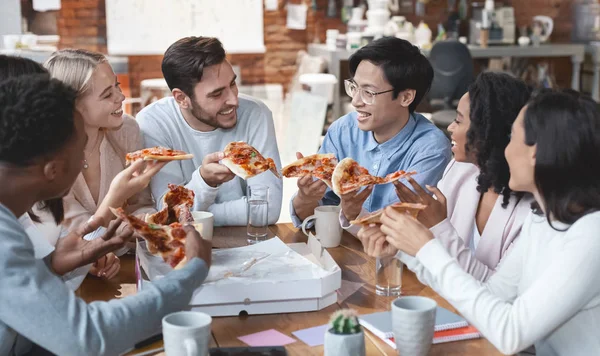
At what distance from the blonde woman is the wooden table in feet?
1.00

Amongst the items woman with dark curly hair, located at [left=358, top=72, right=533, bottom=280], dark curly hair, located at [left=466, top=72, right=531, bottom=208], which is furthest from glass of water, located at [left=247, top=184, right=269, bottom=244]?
dark curly hair, located at [left=466, top=72, right=531, bottom=208]

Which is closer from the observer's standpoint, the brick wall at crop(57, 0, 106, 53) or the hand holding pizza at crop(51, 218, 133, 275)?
the hand holding pizza at crop(51, 218, 133, 275)

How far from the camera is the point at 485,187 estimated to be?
2143 mm

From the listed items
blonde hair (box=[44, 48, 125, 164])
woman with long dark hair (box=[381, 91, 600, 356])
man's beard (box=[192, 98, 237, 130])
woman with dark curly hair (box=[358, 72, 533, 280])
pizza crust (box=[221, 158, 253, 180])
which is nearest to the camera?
woman with long dark hair (box=[381, 91, 600, 356])

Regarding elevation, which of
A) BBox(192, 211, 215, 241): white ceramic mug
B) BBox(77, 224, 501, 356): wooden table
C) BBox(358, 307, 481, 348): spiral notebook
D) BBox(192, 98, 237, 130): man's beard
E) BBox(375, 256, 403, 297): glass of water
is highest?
BBox(192, 98, 237, 130): man's beard

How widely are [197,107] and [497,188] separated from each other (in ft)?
3.72

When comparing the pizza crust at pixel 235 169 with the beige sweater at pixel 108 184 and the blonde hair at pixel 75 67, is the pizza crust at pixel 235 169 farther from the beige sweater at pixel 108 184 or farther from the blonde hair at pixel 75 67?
the blonde hair at pixel 75 67

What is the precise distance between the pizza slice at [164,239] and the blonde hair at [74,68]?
0.85m

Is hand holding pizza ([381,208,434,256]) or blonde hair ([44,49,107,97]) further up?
blonde hair ([44,49,107,97])

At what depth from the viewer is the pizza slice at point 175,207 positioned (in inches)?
79.2

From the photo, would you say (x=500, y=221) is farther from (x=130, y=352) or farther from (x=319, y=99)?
(x=319, y=99)

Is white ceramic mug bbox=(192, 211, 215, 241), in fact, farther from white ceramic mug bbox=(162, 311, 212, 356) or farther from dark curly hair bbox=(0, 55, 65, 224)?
white ceramic mug bbox=(162, 311, 212, 356)

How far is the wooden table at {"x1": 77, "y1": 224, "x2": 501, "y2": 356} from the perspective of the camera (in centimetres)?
156

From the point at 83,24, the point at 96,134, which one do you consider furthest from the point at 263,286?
the point at 83,24
